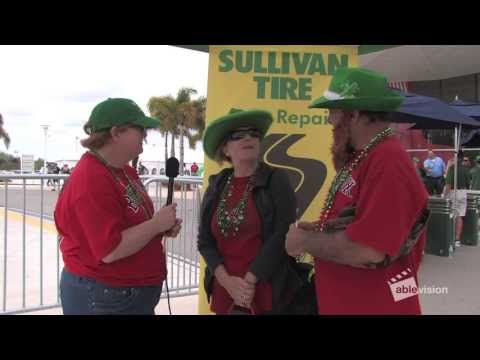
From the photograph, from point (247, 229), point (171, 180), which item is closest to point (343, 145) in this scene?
point (247, 229)

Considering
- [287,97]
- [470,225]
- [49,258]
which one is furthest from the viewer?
[470,225]

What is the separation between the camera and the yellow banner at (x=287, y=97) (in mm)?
3086

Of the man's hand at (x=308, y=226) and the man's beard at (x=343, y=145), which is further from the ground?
the man's beard at (x=343, y=145)

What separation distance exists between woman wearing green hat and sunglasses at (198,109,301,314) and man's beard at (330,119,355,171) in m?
0.53

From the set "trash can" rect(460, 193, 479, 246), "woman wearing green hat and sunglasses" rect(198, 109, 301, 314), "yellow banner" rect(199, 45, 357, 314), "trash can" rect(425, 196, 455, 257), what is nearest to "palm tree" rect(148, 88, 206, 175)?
"trash can" rect(460, 193, 479, 246)

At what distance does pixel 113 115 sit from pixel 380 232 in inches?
50.5

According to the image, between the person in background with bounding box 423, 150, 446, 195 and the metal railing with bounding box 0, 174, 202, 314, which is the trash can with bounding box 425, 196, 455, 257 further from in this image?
the person in background with bounding box 423, 150, 446, 195

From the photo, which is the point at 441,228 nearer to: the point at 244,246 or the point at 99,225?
the point at 244,246

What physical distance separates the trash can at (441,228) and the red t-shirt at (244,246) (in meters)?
5.99

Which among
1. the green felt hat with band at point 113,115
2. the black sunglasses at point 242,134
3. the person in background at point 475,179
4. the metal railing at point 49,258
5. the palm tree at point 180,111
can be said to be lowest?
the metal railing at point 49,258

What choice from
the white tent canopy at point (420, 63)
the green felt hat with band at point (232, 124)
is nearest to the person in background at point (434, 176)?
the white tent canopy at point (420, 63)

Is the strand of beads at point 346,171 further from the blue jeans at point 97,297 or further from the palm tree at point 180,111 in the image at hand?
the palm tree at point 180,111

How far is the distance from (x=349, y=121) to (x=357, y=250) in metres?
0.50

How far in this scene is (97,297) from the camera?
1.95 metres
